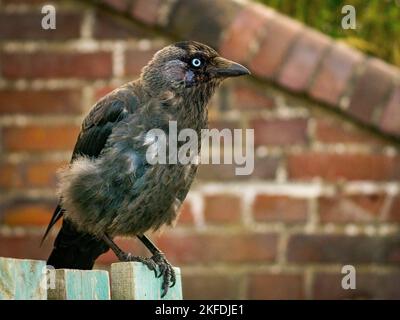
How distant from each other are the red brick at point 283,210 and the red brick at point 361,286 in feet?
0.71

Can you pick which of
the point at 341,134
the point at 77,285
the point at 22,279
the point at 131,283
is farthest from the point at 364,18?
the point at 22,279

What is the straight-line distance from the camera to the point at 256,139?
11.1 ft

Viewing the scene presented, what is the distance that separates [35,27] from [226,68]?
0.97 m

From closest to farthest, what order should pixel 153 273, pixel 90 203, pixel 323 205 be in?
pixel 153 273 < pixel 90 203 < pixel 323 205

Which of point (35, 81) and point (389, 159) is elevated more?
point (35, 81)

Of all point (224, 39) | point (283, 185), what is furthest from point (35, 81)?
point (283, 185)

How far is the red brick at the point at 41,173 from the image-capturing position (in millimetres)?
3404

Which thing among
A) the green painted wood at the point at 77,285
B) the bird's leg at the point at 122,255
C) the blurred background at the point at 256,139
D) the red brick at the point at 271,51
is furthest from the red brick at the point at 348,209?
the green painted wood at the point at 77,285

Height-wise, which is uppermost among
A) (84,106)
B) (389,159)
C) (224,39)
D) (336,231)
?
(224,39)

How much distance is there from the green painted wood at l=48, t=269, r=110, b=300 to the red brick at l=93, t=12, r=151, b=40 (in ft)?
5.40

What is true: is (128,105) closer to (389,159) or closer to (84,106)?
(84,106)

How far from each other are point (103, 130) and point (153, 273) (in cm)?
67

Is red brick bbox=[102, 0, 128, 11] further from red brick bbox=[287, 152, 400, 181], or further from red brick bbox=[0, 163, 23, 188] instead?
red brick bbox=[287, 152, 400, 181]

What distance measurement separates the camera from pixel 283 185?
336 cm
